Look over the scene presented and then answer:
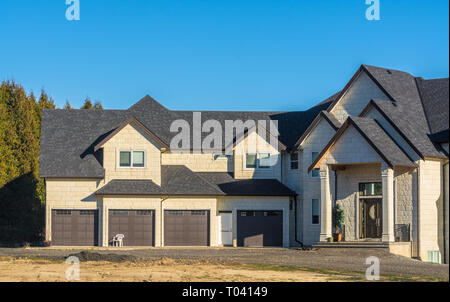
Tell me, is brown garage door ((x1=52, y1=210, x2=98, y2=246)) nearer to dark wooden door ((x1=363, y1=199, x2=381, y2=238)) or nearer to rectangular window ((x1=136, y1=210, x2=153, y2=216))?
rectangular window ((x1=136, y1=210, x2=153, y2=216))

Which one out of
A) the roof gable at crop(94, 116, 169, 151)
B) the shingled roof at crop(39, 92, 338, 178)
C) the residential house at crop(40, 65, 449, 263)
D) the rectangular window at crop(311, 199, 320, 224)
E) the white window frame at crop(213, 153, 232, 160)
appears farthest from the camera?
the white window frame at crop(213, 153, 232, 160)

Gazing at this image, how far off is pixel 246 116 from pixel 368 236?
15.1 meters

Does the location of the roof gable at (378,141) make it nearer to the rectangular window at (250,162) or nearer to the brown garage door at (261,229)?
the brown garage door at (261,229)

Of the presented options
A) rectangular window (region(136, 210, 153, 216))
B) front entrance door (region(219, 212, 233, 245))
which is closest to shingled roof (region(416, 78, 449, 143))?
front entrance door (region(219, 212, 233, 245))

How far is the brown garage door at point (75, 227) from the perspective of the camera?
48000 mm

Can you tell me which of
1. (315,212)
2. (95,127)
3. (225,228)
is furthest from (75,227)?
(315,212)

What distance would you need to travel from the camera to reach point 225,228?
161ft

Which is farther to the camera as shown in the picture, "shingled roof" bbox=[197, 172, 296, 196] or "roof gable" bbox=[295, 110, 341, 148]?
"shingled roof" bbox=[197, 172, 296, 196]

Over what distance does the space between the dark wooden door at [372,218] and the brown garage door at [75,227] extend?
1660 cm

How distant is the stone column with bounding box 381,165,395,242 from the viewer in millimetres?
39094

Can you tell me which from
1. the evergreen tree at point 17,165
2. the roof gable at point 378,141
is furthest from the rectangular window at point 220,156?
the evergreen tree at point 17,165

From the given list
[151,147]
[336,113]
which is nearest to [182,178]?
[151,147]

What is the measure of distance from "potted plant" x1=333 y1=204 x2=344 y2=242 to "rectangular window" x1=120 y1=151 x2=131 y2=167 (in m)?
13.7
